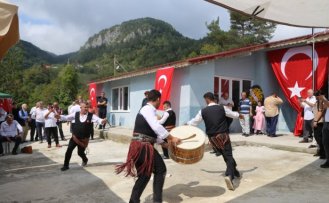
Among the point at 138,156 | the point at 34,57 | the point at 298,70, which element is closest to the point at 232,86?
the point at 298,70

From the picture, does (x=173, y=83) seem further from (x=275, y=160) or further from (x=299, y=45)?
(x=275, y=160)

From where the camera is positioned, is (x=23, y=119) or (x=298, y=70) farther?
(x=23, y=119)

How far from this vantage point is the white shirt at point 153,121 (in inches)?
198

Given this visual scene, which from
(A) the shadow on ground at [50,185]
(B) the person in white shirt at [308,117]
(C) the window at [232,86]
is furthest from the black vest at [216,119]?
(C) the window at [232,86]

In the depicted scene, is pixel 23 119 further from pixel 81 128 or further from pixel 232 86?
pixel 232 86

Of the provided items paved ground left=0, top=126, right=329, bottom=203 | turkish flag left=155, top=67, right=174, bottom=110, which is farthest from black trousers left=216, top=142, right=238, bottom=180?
turkish flag left=155, top=67, right=174, bottom=110

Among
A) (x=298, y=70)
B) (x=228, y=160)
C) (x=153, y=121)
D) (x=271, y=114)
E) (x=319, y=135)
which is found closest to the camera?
(x=153, y=121)

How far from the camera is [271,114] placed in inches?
485

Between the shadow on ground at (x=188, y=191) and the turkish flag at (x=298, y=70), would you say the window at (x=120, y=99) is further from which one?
the shadow on ground at (x=188, y=191)

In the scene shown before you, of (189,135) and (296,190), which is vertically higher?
(189,135)

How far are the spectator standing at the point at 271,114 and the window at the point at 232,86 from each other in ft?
5.45

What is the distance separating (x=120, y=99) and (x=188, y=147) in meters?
13.7

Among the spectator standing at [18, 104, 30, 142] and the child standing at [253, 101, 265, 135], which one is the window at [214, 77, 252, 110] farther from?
the spectator standing at [18, 104, 30, 142]

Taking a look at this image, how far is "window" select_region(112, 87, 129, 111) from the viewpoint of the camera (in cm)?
1832
